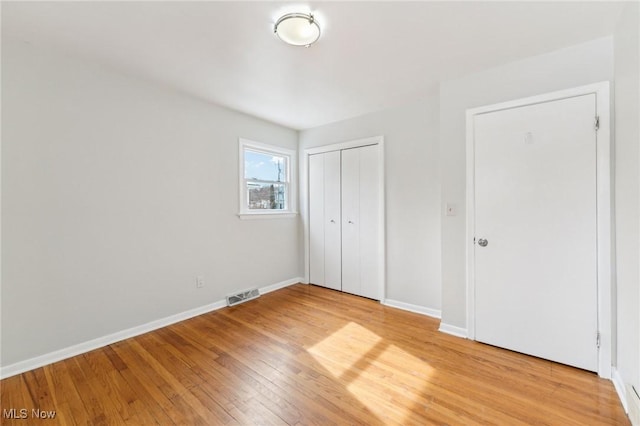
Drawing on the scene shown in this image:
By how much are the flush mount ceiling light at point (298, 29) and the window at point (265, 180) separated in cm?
187

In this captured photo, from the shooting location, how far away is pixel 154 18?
1.77 meters

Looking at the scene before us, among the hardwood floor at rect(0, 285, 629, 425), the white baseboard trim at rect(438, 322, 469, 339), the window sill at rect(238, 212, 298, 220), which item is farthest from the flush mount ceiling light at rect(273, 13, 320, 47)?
the white baseboard trim at rect(438, 322, 469, 339)

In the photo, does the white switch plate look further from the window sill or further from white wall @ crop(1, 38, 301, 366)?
white wall @ crop(1, 38, 301, 366)

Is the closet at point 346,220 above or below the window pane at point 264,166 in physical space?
below

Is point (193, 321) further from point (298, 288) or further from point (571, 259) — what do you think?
point (571, 259)

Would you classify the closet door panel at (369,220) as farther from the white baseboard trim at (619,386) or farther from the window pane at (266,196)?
the white baseboard trim at (619,386)

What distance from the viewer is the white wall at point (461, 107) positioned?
2154 millimetres

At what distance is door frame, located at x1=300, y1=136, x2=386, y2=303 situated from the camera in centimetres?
344

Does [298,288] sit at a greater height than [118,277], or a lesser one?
lesser

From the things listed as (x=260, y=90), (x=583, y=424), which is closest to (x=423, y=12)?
(x=260, y=90)

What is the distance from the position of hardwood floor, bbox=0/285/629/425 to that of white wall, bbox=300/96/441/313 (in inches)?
25.4

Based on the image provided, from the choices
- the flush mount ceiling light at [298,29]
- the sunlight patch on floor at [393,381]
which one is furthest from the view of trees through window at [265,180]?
the sunlight patch on floor at [393,381]

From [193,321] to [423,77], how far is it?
3470 millimetres

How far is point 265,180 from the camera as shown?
155 inches
